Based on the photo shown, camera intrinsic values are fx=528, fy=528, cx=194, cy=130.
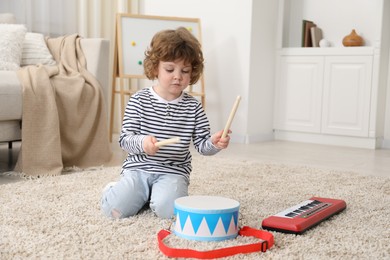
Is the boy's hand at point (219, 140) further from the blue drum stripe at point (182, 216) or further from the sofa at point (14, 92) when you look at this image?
the sofa at point (14, 92)

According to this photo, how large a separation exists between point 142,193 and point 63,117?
0.88 m

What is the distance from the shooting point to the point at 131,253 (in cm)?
106

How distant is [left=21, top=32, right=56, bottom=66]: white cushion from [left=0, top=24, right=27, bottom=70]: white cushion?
7 centimetres

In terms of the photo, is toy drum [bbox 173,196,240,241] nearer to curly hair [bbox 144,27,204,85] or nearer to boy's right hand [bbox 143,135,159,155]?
boy's right hand [bbox 143,135,159,155]

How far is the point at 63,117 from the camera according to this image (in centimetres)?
216

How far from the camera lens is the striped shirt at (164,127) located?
1435 millimetres

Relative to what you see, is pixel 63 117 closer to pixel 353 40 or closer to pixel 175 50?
pixel 175 50

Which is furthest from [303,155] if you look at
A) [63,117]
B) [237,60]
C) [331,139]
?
[63,117]

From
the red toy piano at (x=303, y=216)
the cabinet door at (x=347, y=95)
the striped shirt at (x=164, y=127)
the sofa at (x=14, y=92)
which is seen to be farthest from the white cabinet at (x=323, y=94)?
the striped shirt at (x=164, y=127)

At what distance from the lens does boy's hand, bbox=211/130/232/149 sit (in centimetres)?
130

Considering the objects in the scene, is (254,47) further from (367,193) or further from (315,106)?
(367,193)

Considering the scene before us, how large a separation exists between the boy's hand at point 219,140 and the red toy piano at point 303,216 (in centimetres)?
21

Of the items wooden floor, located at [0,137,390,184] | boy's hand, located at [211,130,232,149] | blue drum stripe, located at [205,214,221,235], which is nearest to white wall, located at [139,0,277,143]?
wooden floor, located at [0,137,390,184]

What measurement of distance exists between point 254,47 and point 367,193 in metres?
1.84
